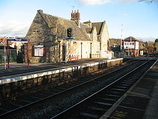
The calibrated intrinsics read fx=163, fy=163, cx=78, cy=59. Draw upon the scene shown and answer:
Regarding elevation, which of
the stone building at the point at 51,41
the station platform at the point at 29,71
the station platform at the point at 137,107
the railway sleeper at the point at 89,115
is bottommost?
the railway sleeper at the point at 89,115

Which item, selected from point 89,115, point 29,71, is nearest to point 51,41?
point 29,71

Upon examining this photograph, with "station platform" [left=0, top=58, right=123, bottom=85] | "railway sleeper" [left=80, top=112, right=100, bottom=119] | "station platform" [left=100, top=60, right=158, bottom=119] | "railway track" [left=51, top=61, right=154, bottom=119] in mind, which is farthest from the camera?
"station platform" [left=0, top=58, right=123, bottom=85]

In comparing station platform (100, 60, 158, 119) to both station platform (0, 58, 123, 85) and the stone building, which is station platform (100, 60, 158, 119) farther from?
the stone building

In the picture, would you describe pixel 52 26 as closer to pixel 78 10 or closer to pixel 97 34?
pixel 78 10

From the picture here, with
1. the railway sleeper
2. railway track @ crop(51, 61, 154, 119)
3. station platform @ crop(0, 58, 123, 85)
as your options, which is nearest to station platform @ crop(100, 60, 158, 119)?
railway track @ crop(51, 61, 154, 119)

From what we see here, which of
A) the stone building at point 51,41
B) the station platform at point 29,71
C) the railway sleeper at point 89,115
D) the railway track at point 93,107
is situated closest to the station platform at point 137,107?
the railway track at point 93,107

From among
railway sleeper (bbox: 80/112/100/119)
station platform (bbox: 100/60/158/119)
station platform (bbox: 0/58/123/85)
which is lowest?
railway sleeper (bbox: 80/112/100/119)

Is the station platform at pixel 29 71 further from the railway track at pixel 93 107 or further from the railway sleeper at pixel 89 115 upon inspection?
the railway sleeper at pixel 89 115

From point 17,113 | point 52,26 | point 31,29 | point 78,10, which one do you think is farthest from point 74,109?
point 78,10

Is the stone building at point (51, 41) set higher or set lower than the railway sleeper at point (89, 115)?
higher

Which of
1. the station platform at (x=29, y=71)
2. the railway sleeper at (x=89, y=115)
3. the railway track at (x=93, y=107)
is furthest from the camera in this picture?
the station platform at (x=29, y=71)

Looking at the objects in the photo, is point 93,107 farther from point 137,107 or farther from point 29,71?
point 29,71

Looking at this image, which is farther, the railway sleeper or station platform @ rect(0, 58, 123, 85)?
station platform @ rect(0, 58, 123, 85)

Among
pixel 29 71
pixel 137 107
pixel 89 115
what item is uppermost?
pixel 29 71
